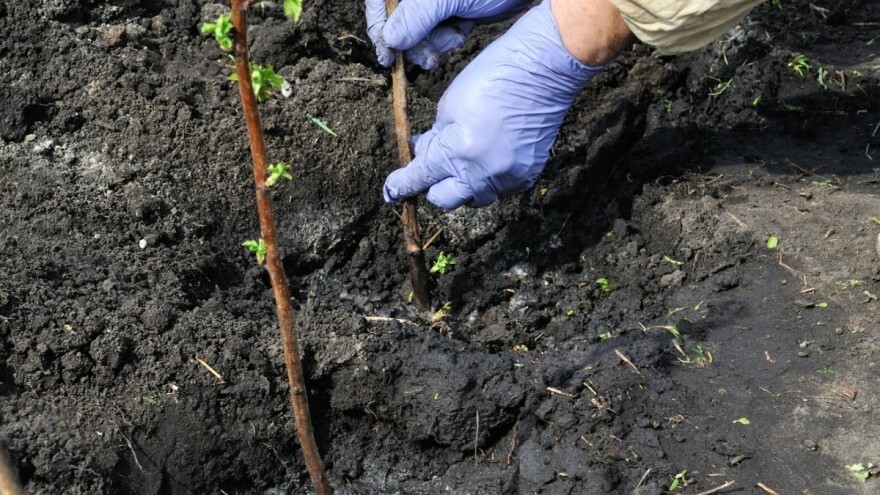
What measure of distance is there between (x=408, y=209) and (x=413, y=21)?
736mm

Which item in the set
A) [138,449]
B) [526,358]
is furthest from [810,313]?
[138,449]

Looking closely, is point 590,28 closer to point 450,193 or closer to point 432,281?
point 450,193

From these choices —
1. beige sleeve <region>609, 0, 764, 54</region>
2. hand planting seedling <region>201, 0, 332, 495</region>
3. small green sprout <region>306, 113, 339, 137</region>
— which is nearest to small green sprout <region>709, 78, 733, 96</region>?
beige sleeve <region>609, 0, 764, 54</region>

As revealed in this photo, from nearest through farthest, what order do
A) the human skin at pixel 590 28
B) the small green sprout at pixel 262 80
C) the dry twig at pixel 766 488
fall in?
the small green sprout at pixel 262 80 → the dry twig at pixel 766 488 → the human skin at pixel 590 28

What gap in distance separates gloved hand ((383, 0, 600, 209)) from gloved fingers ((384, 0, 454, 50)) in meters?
0.25

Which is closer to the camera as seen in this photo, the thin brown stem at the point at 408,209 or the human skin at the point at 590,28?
the human skin at the point at 590,28

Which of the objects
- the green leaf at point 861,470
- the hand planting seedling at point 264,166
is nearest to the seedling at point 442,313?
the hand planting seedling at point 264,166

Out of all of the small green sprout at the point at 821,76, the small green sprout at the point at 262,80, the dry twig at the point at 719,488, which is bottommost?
the dry twig at the point at 719,488

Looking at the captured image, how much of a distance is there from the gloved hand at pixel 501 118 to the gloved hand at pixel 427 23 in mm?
145

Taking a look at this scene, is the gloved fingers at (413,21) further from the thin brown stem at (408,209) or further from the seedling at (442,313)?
the seedling at (442,313)

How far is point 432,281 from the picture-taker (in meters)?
3.67

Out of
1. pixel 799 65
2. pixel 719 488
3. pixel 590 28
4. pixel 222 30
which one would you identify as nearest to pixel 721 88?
pixel 799 65

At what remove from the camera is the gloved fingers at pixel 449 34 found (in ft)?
11.1

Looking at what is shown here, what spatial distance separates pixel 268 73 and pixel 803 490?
6.72 feet
